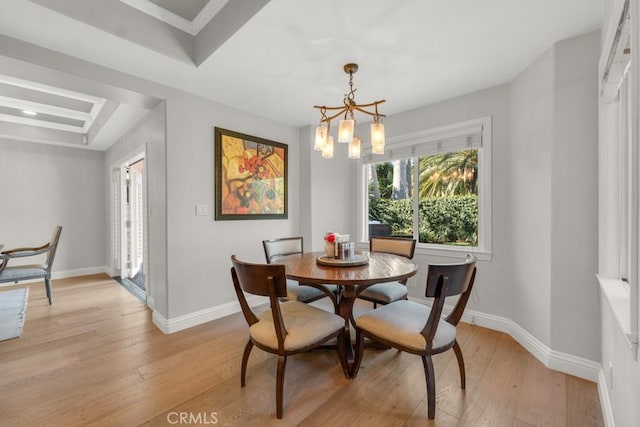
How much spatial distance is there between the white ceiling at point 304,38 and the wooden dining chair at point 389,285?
5.18ft

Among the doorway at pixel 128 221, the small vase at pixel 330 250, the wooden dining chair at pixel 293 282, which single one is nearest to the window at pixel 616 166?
the small vase at pixel 330 250

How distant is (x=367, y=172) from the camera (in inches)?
153

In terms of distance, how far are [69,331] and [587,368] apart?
4.38m

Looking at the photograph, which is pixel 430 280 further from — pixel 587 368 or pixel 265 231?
pixel 265 231

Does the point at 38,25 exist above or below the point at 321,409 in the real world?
above

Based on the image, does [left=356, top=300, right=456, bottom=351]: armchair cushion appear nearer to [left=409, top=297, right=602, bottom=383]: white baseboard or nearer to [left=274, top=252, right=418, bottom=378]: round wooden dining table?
[left=274, top=252, right=418, bottom=378]: round wooden dining table

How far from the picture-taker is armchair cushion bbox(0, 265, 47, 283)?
3.05 meters

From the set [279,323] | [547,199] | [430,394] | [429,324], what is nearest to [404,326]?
[429,324]

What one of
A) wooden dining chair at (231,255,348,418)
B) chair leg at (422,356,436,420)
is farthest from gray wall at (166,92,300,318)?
chair leg at (422,356,436,420)

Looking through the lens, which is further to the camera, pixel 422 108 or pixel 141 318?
pixel 422 108

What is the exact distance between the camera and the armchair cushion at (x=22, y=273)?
9.99ft

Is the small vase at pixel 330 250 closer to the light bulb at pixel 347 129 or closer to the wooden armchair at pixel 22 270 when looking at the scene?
the light bulb at pixel 347 129

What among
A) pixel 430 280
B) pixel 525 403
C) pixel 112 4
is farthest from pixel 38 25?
pixel 525 403

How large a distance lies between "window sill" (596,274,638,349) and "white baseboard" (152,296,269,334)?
3076 mm
